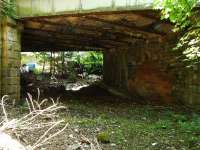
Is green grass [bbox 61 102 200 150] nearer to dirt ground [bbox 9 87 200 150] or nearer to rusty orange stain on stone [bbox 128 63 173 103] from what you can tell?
dirt ground [bbox 9 87 200 150]

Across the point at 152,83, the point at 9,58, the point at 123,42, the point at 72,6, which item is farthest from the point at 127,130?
the point at 123,42

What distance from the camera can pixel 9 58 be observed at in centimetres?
959

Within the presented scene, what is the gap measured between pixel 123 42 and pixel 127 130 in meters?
6.78

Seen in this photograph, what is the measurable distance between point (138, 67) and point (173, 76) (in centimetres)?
210

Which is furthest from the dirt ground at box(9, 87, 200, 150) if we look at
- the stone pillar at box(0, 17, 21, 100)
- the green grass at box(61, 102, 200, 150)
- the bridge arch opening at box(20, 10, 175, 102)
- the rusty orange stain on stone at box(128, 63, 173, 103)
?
the bridge arch opening at box(20, 10, 175, 102)

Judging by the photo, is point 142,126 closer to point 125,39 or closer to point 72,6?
point 72,6

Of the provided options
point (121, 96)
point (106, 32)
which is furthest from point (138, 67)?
point (106, 32)

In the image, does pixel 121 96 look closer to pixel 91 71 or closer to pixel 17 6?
pixel 17 6

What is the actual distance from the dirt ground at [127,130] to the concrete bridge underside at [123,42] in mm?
1368

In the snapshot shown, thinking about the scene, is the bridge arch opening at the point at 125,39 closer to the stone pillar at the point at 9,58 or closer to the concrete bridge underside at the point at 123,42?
the concrete bridge underside at the point at 123,42

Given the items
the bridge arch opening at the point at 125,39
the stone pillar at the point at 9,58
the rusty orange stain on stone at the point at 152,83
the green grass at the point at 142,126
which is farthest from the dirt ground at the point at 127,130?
the bridge arch opening at the point at 125,39

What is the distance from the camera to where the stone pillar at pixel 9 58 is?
31.2 feet

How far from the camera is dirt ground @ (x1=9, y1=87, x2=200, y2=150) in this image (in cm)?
560

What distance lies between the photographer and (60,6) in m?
9.41
